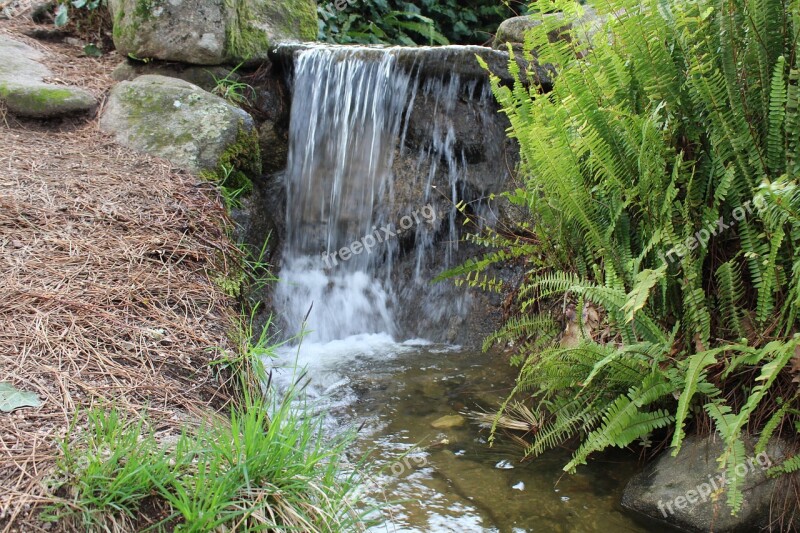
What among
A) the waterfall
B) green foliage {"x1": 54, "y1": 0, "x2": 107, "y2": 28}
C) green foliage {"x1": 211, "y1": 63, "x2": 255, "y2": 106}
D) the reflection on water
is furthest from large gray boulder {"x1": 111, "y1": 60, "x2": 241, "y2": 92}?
the reflection on water

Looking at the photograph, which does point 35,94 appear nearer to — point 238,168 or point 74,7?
point 238,168

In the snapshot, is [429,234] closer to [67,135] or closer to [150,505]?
[67,135]

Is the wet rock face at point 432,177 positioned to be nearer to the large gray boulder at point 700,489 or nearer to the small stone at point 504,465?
the small stone at point 504,465

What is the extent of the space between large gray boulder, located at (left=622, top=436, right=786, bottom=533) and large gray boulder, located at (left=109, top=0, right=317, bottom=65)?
15.2ft

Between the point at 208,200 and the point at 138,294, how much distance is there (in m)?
1.22

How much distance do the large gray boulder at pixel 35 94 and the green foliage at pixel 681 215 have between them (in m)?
3.61

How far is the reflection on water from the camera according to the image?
2.64 m

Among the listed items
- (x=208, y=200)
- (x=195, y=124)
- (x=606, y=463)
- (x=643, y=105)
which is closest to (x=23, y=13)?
(x=195, y=124)

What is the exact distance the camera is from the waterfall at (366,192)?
17.2 ft

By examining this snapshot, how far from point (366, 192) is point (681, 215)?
3.01 meters

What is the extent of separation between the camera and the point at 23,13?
Answer: 21.4 ft

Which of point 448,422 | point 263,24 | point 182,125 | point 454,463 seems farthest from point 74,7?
point 454,463

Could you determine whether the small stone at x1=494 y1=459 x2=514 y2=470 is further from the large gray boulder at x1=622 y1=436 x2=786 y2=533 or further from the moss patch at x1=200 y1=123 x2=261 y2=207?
the moss patch at x1=200 y1=123 x2=261 y2=207

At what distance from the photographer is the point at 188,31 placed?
5488 millimetres
